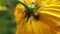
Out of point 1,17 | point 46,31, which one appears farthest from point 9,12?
point 46,31

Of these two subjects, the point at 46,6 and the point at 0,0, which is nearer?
the point at 0,0

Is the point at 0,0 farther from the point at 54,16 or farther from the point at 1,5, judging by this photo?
the point at 54,16

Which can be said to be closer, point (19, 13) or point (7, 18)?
point (7, 18)

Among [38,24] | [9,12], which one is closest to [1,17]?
[9,12]
